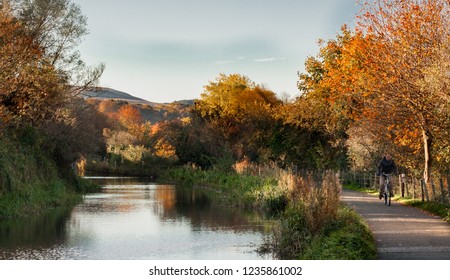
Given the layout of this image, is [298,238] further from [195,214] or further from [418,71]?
[195,214]

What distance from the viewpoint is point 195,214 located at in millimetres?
29578

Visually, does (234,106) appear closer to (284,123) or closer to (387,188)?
(284,123)

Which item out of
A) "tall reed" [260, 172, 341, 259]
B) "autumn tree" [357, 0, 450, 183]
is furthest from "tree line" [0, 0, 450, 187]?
"tall reed" [260, 172, 341, 259]

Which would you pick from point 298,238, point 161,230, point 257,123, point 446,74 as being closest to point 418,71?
point 446,74

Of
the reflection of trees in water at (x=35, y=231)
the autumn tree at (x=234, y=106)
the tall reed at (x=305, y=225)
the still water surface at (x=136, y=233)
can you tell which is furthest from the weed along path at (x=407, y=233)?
the autumn tree at (x=234, y=106)

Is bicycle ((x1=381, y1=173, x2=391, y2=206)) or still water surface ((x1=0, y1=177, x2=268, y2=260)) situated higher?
bicycle ((x1=381, y1=173, x2=391, y2=206))

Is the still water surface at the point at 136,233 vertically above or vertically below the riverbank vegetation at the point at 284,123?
below

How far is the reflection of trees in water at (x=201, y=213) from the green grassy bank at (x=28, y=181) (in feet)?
16.8

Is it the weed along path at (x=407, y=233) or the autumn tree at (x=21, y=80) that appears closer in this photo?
the weed along path at (x=407, y=233)

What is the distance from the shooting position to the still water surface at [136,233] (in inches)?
731

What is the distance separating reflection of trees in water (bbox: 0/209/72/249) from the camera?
2078 centimetres

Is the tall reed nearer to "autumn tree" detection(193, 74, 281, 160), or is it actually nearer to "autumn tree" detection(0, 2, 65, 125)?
"autumn tree" detection(0, 2, 65, 125)

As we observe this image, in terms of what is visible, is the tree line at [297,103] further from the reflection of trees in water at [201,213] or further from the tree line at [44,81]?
the reflection of trees in water at [201,213]

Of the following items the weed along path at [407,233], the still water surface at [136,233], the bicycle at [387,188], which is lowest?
the still water surface at [136,233]
